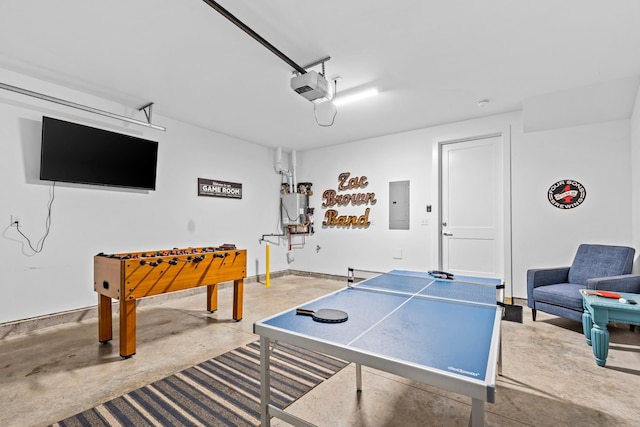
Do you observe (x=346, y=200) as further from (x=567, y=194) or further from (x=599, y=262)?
(x=599, y=262)

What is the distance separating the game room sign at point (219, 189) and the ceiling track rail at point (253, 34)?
2763mm

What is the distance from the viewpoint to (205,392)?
79.4 inches

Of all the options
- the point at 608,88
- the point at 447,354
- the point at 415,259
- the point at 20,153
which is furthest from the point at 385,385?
the point at 20,153

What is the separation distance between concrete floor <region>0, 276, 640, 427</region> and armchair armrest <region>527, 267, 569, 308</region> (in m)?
0.36

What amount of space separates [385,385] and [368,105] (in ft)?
10.8

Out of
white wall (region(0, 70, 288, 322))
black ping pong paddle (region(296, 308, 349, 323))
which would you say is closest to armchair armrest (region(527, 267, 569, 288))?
black ping pong paddle (region(296, 308, 349, 323))

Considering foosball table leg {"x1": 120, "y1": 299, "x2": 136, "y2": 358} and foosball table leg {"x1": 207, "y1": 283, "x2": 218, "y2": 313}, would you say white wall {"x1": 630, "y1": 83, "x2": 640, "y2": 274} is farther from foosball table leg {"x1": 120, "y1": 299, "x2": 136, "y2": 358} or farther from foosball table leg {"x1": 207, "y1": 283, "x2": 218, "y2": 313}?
foosball table leg {"x1": 120, "y1": 299, "x2": 136, "y2": 358}

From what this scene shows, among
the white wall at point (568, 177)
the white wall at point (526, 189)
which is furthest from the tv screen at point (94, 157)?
the white wall at point (568, 177)

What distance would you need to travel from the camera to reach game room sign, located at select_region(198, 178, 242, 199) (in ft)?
16.0

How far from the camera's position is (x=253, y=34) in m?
2.34

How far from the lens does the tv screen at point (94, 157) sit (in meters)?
3.19

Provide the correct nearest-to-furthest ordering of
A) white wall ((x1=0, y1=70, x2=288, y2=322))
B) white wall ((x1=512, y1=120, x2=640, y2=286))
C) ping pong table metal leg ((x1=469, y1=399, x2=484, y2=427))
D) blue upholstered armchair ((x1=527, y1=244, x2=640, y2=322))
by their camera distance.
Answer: ping pong table metal leg ((x1=469, y1=399, x2=484, y2=427)) < blue upholstered armchair ((x1=527, y1=244, x2=640, y2=322)) < white wall ((x1=0, y1=70, x2=288, y2=322)) < white wall ((x1=512, y1=120, x2=640, y2=286))

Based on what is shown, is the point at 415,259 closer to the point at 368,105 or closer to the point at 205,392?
the point at 368,105

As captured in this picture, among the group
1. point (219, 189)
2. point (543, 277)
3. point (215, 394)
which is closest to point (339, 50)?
point (215, 394)
